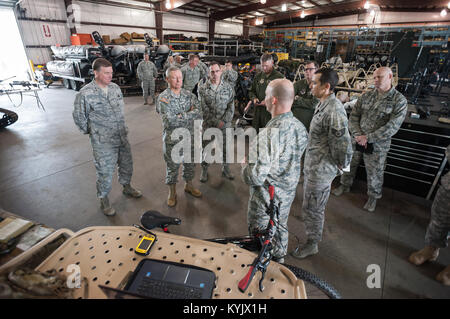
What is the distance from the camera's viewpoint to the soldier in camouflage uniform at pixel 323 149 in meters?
1.85

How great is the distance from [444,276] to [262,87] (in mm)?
3152

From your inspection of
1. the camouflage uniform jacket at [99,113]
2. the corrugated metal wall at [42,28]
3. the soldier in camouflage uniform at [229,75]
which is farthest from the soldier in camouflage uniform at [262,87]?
the corrugated metal wall at [42,28]

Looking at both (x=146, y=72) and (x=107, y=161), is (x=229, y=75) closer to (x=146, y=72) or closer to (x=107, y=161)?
(x=146, y=72)

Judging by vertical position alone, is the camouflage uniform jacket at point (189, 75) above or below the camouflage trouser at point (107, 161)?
above

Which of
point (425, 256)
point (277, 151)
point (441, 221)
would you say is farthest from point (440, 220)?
point (277, 151)

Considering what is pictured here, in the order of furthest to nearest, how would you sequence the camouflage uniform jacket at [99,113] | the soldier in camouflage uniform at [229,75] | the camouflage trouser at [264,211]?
the soldier in camouflage uniform at [229,75]
the camouflage uniform jacket at [99,113]
the camouflage trouser at [264,211]

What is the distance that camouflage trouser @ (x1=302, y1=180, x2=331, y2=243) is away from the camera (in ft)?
6.76

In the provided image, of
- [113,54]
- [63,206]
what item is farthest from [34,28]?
[63,206]

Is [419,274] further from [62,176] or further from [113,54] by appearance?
[113,54]

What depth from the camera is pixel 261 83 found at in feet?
12.4

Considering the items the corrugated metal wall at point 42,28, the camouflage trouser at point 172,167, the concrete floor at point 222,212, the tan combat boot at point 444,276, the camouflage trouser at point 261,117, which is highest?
the corrugated metal wall at point 42,28

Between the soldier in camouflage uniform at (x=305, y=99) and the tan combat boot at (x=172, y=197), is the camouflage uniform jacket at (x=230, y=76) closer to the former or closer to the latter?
the soldier in camouflage uniform at (x=305, y=99)

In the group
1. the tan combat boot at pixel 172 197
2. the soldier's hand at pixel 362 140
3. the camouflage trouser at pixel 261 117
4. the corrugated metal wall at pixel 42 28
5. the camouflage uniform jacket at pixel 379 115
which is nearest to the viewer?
the camouflage uniform jacket at pixel 379 115

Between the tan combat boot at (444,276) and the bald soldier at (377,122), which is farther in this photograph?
the bald soldier at (377,122)
